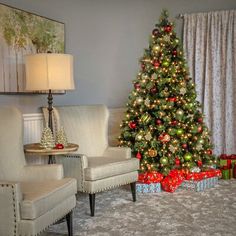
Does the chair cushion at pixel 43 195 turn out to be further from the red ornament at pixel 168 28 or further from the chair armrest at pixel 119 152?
the red ornament at pixel 168 28

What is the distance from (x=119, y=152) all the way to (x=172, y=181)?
0.76 meters

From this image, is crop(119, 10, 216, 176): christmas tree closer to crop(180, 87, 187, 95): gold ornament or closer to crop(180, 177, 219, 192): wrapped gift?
crop(180, 87, 187, 95): gold ornament

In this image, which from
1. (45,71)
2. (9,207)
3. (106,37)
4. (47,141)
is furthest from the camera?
(106,37)

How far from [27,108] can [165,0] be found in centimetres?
298

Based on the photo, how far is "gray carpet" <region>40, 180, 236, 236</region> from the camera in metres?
2.97

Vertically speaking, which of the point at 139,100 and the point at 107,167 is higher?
the point at 139,100

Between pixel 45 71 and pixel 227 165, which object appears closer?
pixel 45 71

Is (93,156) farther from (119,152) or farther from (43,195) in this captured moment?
(43,195)

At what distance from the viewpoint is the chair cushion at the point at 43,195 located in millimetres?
2246

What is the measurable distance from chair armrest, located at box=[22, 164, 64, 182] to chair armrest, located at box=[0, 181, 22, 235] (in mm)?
643

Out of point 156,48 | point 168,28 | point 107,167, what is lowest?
point 107,167

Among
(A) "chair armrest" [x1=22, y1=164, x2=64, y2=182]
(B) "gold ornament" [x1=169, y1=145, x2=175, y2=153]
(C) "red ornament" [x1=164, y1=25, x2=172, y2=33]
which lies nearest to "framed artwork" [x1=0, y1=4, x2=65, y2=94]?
(A) "chair armrest" [x1=22, y1=164, x2=64, y2=182]

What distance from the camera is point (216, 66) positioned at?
18.4 feet

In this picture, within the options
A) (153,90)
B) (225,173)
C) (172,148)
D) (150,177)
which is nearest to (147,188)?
(150,177)
